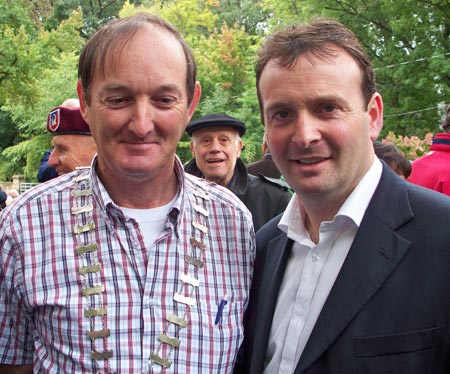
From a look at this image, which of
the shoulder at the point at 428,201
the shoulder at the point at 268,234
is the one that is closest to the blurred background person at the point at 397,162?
the shoulder at the point at 268,234

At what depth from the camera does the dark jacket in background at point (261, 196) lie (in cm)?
447

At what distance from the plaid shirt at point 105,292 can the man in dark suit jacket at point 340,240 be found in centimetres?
22

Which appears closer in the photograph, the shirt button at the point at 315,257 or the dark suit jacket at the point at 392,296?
the dark suit jacket at the point at 392,296

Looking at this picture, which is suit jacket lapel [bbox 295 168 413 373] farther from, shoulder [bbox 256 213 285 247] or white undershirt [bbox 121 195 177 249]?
white undershirt [bbox 121 195 177 249]

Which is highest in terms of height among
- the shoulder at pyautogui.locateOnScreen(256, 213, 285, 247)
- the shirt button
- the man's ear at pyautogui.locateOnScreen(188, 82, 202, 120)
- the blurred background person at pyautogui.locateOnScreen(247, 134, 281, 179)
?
the blurred background person at pyautogui.locateOnScreen(247, 134, 281, 179)

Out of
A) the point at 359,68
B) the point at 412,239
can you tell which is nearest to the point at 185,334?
the point at 412,239

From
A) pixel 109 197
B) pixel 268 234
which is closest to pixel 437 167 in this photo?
pixel 268 234

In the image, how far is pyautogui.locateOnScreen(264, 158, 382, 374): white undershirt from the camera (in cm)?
200

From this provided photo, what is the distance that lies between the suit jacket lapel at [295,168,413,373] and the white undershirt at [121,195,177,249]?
73cm

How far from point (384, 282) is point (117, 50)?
1.28 metres

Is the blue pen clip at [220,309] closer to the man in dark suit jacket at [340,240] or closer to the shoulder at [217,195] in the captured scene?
the man in dark suit jacket at [340,240]

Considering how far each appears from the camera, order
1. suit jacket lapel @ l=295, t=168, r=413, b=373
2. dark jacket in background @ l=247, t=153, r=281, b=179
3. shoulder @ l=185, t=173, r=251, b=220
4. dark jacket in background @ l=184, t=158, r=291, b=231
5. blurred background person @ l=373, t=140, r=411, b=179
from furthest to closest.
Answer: dark jacket in background @ l=247, t=153, r=281, b=179, blurred background person @ l=373, t=140, r=411, b=179, dark jacket in background @ l=184, t=158, r=291, b=231, shoulder @ l=185, t=173, r=251, b=220, suit jacket lapel @ l=295, t=168, r=413, b=373

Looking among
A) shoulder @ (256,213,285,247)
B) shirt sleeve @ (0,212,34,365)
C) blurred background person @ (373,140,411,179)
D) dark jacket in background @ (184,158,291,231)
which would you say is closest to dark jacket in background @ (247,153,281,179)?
dark jacket in background @ (184,158,291,231)

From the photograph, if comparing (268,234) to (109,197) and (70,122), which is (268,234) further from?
Answer: (70,122)
